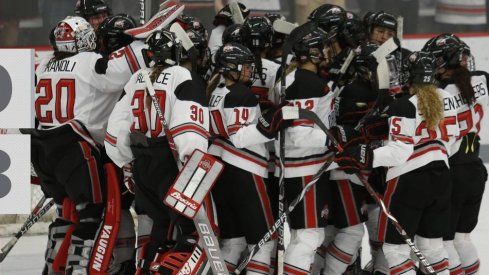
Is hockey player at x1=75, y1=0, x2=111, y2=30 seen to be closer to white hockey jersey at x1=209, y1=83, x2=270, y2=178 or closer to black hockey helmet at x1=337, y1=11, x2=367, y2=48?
white hockey jersey at x1=209, y1=83, x2=270, y2=178

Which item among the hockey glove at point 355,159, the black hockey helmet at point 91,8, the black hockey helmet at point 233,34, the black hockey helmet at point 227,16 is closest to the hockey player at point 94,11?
the black hockey helmet at point 91,8

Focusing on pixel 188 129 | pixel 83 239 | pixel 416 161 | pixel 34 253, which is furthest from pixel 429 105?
pixel 34 253

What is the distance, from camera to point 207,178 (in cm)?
531

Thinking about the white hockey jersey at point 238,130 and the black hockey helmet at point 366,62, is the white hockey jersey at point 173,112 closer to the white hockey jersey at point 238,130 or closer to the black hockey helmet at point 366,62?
the white hockey jersey at point 238,130

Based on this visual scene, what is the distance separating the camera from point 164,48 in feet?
17.9

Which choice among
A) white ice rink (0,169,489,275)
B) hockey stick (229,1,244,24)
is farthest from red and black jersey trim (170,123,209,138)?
white ice rink (0,169,489,275)

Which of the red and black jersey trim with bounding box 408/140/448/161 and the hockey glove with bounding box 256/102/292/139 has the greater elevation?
the hockey glove with bounding box 256/102/292/139

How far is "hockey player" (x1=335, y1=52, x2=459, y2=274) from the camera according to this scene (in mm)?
5340

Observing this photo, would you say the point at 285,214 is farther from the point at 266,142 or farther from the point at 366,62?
the point at 366,62

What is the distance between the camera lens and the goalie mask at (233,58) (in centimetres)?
545

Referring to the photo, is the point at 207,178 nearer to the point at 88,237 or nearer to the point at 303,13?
the point at 88,237

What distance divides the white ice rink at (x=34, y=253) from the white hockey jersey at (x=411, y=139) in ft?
3.44

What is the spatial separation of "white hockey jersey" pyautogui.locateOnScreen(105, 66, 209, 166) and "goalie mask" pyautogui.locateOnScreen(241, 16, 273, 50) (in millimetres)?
445

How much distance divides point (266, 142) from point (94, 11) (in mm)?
1256
